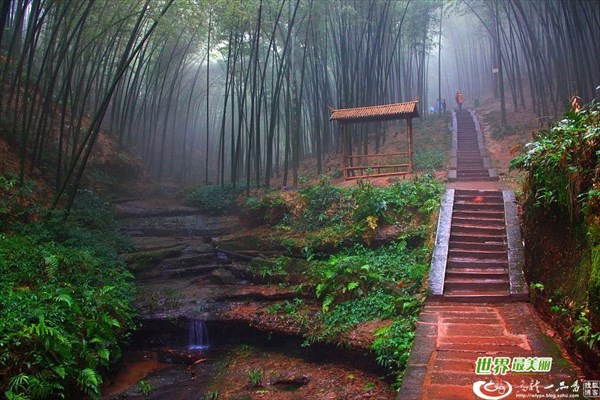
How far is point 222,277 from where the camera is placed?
8211 mm

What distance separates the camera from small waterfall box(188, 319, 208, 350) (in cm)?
666

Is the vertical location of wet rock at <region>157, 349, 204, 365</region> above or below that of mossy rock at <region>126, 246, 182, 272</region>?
below

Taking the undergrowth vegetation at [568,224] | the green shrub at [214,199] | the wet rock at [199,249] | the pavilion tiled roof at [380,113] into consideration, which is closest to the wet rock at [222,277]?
the wet rock at [199,249]

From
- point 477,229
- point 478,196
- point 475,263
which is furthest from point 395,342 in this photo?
point 478,196

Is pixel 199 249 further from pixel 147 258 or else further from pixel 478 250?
pixel 478 250

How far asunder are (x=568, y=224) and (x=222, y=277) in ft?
19.9

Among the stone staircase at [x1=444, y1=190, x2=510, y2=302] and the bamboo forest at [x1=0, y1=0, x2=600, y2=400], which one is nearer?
the bamboo forest at [x1=0, y1=0, x2=600, y2=400]

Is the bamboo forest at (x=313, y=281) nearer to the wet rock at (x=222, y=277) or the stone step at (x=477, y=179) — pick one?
the wet rock at (x=222, y=277)

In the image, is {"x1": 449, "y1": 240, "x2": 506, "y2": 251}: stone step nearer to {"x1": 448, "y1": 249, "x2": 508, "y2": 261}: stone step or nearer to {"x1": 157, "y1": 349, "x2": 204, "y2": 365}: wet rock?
{"x1": 448, "y1": 249, "x2": 508, "y2": 261}: stone step

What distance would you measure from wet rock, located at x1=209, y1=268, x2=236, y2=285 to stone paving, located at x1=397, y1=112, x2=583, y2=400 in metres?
4.34

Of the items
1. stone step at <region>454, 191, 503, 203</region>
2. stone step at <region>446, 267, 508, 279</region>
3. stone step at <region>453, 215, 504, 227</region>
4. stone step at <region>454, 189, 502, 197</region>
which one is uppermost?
stone step at <region>454, 189, 502, 197</region>

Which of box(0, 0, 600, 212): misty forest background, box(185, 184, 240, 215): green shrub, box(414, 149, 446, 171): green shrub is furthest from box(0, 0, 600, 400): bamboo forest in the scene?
box(185, 184, 240, 215): green shrub

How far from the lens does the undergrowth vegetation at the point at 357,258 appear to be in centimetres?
543

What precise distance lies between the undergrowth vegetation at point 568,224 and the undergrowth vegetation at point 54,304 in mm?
4589
